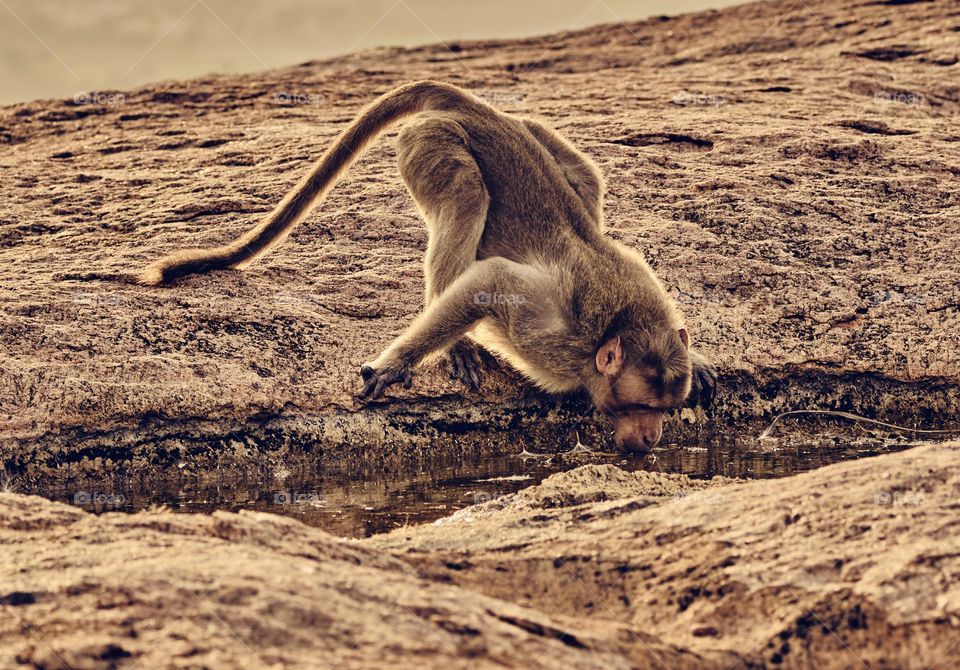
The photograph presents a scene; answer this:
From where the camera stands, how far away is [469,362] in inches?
262

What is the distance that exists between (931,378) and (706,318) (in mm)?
1428

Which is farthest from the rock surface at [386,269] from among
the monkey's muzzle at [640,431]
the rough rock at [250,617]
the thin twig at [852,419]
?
the rough rock at [250,617]

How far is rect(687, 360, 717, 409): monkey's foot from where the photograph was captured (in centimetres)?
645

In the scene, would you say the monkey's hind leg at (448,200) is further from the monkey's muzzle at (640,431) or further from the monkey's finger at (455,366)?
the monkey's muzzle at (640,431)

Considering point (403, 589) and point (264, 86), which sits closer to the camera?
point (403, 589)

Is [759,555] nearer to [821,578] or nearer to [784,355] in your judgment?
[821,578]

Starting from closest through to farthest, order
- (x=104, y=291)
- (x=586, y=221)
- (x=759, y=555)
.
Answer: (x=759, y=555) → (x=586, y=221) → (x=104, y=291)

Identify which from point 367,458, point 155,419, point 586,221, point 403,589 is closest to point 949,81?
point 586,221

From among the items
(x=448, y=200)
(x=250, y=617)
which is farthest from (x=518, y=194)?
(x=250, y=617)

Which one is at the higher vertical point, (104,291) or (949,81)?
(949,81)

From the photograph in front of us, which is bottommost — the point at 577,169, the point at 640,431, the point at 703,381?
the point at 640,431

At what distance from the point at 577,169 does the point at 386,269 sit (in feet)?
4.80

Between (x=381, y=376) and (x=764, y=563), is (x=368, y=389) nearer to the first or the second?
(x=381, y=376)

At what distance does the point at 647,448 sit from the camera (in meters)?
5.98
